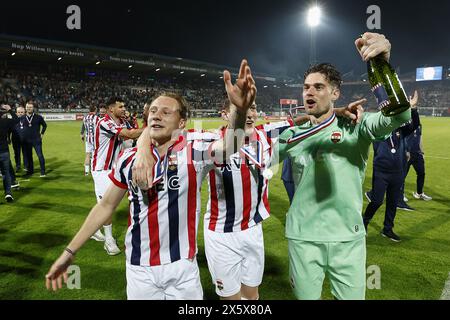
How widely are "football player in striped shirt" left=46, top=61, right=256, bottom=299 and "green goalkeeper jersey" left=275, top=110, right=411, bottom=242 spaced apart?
779 millimetres

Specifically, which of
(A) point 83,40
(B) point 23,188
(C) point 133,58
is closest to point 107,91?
(C) point 133,58

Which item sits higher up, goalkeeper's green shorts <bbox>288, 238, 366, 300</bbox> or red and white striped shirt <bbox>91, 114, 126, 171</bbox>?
red and white striped shirt <bbox>91, 114, 126, 171</bbox>

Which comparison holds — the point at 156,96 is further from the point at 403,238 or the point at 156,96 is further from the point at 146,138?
the point at 403,238

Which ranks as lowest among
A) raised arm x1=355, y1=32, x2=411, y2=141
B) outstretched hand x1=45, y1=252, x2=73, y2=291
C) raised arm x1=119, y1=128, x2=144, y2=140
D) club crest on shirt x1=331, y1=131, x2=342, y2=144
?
outstretched hand x1=45, y1=252, x2=73, y2=291

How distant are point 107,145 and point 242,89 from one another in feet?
13.8

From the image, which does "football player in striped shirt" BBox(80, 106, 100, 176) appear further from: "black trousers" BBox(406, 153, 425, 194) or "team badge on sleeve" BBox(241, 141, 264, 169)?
"black trousers" BBox(406, 153, 425, 194)

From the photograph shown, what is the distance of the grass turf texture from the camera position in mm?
3846

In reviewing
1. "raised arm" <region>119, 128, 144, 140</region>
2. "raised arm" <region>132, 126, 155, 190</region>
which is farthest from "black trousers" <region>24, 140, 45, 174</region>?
"raised arm" <region>132, 126, 155, 190</region>

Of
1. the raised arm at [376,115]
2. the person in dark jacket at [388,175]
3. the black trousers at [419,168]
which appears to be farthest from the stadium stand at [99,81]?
the raised arm at [376,115]

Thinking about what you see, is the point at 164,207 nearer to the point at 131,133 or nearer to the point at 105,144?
the point at 131,133

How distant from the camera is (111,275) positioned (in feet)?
13.9

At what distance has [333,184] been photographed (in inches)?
96.0

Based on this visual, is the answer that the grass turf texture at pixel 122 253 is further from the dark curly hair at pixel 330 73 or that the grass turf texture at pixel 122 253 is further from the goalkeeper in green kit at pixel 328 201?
the dark curly hair at pixel 330 73

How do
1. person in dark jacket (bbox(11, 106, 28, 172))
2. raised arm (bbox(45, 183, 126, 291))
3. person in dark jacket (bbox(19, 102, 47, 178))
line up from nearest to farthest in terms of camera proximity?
raised arm (bbox(45, 183, 126, 291)), person in dark jacket (bbox(19, 102, 47, 178)), person in dark jacket (bbox(11, 106, 28, 172))
